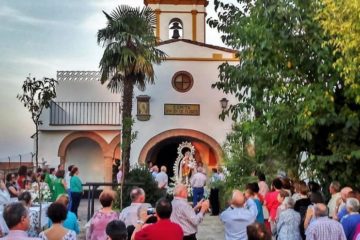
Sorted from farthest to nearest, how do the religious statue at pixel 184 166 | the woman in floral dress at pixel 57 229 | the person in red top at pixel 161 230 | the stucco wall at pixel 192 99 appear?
the stucco wall at pixel 192 99 → the religious statue at pixel 184 166 → the person in red top at pixel 161 230 → the woman in floral dress at pixel 57 229

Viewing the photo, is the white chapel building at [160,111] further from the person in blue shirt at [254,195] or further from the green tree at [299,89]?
the person in blue shirt at [254,195]

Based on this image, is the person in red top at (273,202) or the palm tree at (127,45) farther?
the palm tree at (127,45)

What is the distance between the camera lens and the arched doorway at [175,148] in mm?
26062

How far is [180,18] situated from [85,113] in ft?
22.8

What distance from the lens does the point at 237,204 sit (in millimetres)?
7387

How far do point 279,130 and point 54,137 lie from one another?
20.3m

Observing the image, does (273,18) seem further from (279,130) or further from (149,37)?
(149,37)

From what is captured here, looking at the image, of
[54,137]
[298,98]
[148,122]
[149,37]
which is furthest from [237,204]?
[54,137]

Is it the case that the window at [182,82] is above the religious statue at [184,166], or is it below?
above

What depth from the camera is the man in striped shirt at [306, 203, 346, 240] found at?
694 cm

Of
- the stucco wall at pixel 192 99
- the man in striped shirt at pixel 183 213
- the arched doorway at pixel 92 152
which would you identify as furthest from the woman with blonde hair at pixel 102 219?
the arched doorway at pixel 92 152

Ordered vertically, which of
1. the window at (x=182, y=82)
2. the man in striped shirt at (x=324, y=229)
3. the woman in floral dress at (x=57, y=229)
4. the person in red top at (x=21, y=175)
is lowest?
the man in striped shirt at (x=324, y=229)

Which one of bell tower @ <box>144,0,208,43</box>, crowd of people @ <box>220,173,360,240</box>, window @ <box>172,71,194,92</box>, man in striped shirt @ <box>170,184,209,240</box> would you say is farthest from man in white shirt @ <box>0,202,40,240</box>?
bell tower @ <box>144,0,208,43</box>

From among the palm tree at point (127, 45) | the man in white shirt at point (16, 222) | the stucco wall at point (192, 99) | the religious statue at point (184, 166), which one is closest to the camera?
the man in white shirt at point (16, 222)
